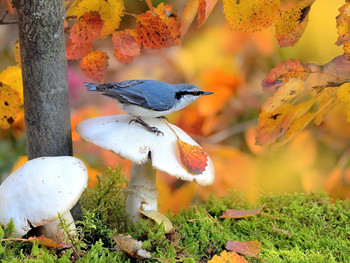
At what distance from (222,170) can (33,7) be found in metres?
1.15

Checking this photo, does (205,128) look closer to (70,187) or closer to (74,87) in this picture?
(74,87)

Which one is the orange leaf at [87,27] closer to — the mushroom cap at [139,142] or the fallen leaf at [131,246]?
the mushroom cap at [139,142]

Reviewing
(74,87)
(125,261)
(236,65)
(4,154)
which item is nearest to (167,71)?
(236,65)

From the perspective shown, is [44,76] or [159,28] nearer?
[44,76]

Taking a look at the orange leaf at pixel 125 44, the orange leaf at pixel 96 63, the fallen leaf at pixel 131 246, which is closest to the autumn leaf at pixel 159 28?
the orange leaf at pixel 125 44

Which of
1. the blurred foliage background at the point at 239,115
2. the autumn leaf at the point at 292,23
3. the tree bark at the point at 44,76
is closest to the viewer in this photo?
the tree bark at the point at 44,76

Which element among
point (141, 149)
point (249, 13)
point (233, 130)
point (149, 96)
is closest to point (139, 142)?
point (141, 149)

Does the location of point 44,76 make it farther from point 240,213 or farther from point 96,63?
point 240,213

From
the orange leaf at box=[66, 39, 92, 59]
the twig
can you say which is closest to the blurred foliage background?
the twig

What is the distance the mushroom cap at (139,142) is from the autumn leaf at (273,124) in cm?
25

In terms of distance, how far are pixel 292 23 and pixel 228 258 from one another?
69 centimetres

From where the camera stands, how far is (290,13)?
4.37 ft

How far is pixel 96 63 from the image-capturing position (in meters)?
1.45

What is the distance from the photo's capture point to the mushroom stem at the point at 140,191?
1.38 metres
